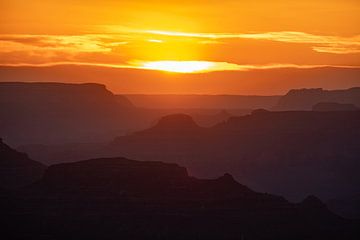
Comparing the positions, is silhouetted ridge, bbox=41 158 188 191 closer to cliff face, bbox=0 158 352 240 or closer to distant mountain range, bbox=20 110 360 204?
cliff face, bbox=0 158 352 240

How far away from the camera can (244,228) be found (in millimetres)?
84000

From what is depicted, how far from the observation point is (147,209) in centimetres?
8600

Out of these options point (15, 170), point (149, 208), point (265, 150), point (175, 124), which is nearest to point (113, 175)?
point (149, 208)

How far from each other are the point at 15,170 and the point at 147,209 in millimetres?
34348

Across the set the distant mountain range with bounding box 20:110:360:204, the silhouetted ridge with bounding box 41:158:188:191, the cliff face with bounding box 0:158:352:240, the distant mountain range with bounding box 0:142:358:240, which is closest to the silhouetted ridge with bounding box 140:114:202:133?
the distant mountain range with bounding box 20:110:360:204

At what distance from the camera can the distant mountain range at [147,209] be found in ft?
269

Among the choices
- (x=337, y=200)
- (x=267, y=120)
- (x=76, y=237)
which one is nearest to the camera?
(x=76, y=237)

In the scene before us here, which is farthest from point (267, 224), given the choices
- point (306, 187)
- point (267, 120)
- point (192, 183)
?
point (267, 120)

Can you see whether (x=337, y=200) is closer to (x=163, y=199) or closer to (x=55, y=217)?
(x=163, y=199)

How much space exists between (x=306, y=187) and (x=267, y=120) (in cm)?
2878

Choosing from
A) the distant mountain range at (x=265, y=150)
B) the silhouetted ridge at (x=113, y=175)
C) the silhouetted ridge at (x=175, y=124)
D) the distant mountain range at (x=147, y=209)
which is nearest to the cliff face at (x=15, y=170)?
the silhouetted ridge at (x=113, y=175)

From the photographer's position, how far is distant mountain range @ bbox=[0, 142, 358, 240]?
3226 inches

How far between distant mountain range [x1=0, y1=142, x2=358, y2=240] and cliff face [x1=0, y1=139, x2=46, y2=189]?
2163cm

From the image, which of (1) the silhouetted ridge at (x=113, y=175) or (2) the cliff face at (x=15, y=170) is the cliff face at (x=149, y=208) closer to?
(1) the silhouetted ridge at (x=113, y=175)
